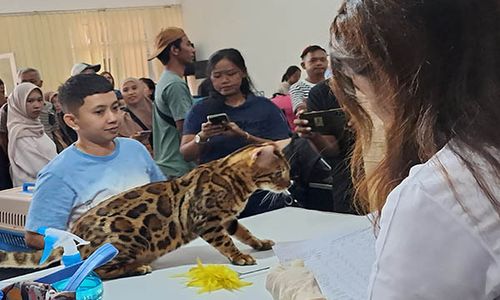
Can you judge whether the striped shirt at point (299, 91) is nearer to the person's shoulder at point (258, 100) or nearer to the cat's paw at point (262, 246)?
the person's shoulder at point (258, 100)

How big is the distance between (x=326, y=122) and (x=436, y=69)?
1.18 meters

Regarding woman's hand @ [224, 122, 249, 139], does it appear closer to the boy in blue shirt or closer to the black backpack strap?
the boy in blue shirt

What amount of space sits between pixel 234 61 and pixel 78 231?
0.88m

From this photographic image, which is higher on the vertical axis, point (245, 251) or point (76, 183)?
point (76, 183)

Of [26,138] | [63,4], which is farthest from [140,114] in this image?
[63,4]

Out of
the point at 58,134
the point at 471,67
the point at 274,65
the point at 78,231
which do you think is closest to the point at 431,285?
the point at 471,67

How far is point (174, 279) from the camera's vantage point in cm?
109

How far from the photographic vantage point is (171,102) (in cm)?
225

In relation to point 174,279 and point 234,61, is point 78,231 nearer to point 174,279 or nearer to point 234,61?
point 174,279

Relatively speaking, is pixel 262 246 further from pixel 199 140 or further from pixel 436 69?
pixel 436 69

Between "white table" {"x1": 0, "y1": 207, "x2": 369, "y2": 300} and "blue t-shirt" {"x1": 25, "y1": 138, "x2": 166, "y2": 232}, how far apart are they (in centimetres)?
19

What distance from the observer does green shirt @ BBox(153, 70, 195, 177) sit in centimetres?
222

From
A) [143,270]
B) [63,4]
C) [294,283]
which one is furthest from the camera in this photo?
[63,4]

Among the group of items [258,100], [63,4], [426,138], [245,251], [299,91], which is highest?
[63,4]
